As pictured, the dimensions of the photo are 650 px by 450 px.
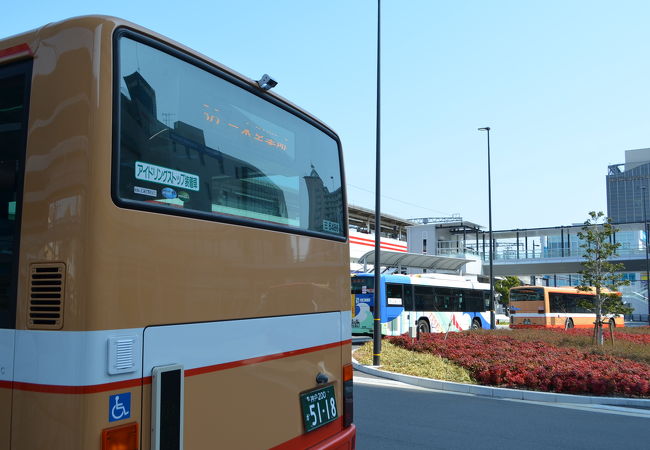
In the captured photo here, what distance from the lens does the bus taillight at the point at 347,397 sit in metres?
4.32

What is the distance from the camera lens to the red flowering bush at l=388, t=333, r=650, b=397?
36.0ft

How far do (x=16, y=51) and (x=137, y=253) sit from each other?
118 centimetres

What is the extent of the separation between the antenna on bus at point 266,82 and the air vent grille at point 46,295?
1.90 m

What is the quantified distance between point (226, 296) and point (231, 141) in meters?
0.95

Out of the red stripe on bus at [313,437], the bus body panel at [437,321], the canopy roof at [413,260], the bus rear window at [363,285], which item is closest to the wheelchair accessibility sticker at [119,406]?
the red stripe on bus at [313,437]

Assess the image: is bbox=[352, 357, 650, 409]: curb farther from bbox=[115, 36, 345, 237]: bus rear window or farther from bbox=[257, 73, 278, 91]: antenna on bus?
bbox=[257, 73, 278, 91]: antenna on bus

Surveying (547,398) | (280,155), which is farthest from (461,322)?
(280,155)

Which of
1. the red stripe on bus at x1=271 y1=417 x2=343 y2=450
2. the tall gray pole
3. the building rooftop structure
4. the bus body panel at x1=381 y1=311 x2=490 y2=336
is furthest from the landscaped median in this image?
the building rooftop structure

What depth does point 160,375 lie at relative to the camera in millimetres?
2609

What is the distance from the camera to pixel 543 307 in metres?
35.1

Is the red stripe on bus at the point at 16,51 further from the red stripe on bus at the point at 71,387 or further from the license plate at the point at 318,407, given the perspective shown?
the license plate at the point at 318,407

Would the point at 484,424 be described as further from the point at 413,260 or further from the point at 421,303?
the point at 413,260

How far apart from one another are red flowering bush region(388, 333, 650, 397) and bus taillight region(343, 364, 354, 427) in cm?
828

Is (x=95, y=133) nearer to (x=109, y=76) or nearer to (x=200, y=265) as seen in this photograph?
(x=109, y=76)
